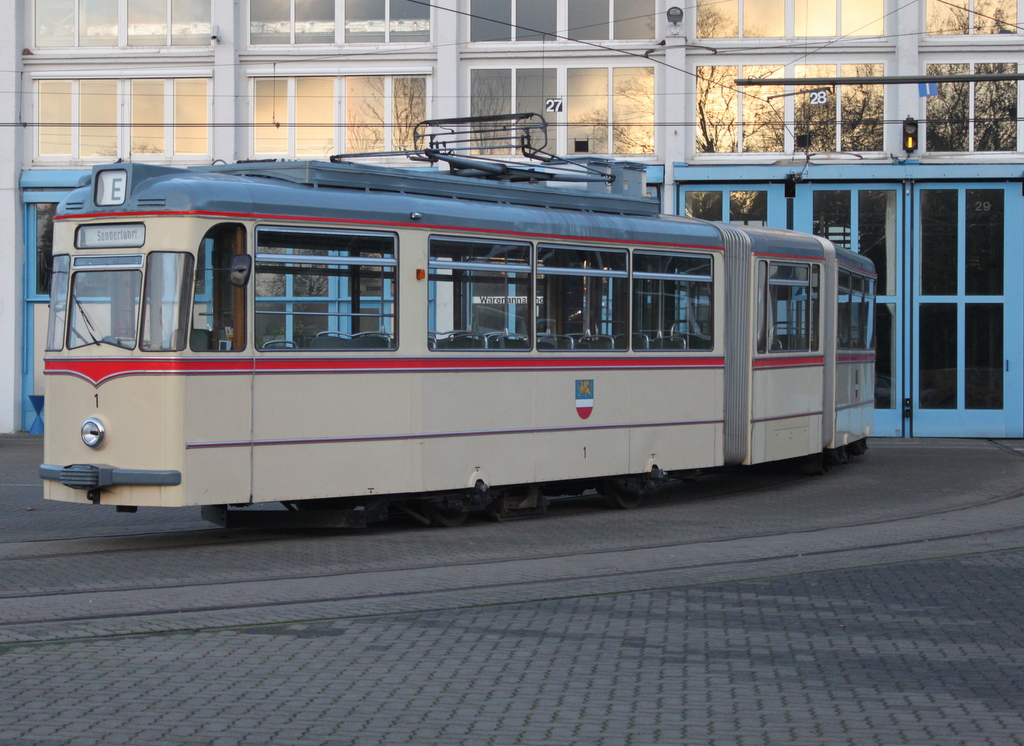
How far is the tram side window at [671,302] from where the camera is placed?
44.2 ft

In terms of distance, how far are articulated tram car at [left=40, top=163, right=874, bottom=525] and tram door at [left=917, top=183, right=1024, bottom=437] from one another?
42.8 feet

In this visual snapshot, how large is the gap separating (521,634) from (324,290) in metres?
4.23

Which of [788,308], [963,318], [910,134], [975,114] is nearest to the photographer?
[788,308]

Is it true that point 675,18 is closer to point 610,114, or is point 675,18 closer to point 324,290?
point 610,114

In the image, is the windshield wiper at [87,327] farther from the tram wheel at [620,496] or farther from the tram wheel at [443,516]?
the tram wheel at [620,496]

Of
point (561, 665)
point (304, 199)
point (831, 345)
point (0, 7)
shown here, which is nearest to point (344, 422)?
point (304, 199)

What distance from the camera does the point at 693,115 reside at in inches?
1054

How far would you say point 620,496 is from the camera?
552 inches

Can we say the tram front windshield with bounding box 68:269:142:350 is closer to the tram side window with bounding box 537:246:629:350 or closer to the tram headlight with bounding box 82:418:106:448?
the tram headlight with bounding box 82:418:106:448

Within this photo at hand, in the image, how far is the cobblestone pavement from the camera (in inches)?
220

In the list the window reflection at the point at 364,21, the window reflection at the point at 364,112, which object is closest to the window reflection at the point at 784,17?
the window reflection at the point at 364,21

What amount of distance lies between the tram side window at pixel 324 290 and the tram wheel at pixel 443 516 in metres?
1.75

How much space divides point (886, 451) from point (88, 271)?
1629cm

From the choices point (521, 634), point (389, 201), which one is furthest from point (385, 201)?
point (521, 634)
